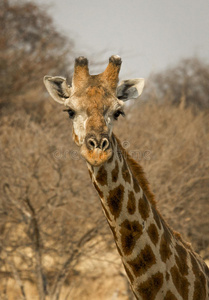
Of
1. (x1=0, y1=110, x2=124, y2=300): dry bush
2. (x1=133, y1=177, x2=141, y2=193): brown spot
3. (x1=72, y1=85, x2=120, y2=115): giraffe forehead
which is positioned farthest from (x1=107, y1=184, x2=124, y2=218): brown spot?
(x1=0, y1=110, x2=124, y2=300): dry bush

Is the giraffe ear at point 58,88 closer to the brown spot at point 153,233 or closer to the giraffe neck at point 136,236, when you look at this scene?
the giraffe neck at point 136,236

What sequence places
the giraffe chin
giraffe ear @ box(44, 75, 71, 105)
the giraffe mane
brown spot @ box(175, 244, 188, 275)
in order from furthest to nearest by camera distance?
1. giraffe ear @ box(44, 75, 71, 105)
2. the giraffe mane
3. brown spot @ box(175, 244, 188, 275)
4. the giraffe chin

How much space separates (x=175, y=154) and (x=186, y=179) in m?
0.96

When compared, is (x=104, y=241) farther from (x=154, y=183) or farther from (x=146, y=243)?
(x=146, y=243)

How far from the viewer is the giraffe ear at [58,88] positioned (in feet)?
15.3

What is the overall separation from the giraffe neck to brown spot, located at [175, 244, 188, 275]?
0.13 feet

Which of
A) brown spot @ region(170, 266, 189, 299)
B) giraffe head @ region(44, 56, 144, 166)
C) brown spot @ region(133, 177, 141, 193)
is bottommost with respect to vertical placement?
brown spot @ region(170, 266, 189, 299)

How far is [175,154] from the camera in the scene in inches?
583

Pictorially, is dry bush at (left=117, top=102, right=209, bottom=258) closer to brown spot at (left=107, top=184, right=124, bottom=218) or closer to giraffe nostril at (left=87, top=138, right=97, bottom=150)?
brown spot at (left=107, top=184, right=124, bottom=218)

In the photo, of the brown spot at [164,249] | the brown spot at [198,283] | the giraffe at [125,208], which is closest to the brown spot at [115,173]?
the giraffe at [125,208]

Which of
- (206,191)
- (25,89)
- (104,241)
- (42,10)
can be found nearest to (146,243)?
(104,241)

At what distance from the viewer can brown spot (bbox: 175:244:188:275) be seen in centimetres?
423

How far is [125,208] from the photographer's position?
156 inches

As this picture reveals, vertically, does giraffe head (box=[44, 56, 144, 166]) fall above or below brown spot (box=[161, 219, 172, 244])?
above
